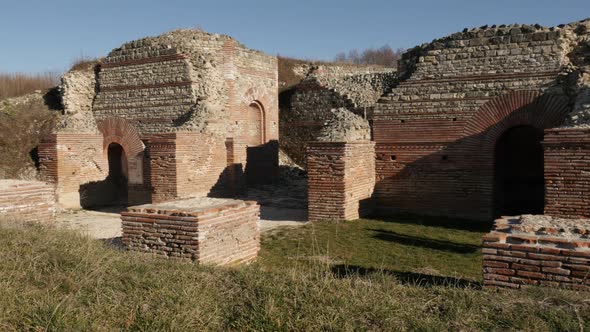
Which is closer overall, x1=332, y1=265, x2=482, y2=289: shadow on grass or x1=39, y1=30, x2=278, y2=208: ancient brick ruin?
x1=332, y1=265, x2=482, y2=289: shadow on grass

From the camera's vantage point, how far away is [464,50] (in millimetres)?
9812

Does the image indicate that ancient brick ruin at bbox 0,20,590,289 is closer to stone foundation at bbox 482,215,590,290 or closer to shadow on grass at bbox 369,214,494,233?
stone foundation at bbox 482,215,590,290

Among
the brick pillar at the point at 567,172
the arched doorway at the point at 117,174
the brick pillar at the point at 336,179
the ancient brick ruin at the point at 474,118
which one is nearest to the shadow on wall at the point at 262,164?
the arched doorway at the point at 117,174

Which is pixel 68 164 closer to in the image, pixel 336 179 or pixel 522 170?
pixel 336 179

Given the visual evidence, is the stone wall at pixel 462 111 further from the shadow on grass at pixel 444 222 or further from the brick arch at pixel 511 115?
the shadow on grass at pixel 444 222

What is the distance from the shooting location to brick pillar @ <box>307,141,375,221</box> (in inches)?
377

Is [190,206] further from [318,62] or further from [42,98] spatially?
[318,62]

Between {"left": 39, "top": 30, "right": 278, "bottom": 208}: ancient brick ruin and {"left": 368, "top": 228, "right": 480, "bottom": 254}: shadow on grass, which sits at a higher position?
{"left": 39, "top": 30, "right": 278, "bottom": 208}: ancient brick ruin

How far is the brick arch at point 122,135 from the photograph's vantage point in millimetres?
13484

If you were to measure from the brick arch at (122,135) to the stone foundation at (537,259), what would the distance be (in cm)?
1078

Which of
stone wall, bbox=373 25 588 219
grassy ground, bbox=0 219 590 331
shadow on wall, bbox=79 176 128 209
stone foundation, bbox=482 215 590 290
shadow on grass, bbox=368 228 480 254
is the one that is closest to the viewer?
grassy ground, bbox=0 219 590 331

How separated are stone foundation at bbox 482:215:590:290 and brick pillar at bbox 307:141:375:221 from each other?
5190 mm

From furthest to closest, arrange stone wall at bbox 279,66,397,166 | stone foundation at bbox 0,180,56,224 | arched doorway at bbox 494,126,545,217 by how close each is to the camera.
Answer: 1. stone wall at bbox 279,66,397,166
2. arched doorway at bbox 494,126,545,217
3. stone foundation at bbox 0,180,56,224

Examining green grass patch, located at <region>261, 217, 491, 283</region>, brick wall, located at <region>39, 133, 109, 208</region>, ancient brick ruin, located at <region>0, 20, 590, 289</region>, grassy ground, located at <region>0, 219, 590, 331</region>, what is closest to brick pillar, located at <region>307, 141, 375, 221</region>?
ancient brick ruin, located at <region>0, 20, 590, 289</region>
